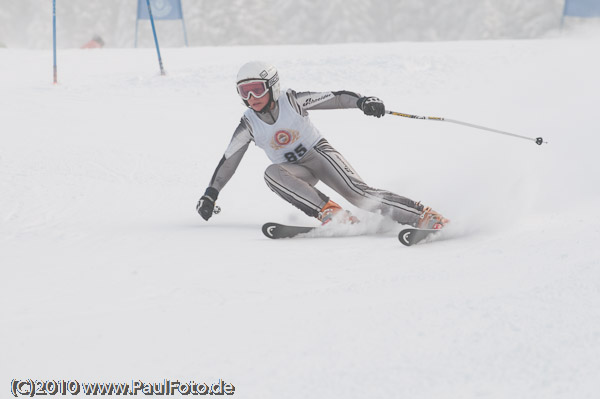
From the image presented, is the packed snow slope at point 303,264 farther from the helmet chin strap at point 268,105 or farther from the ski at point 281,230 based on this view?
the helmet chin strap at point 268,105

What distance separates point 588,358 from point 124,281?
2.04m

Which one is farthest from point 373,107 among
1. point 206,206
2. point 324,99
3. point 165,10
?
point 165,10

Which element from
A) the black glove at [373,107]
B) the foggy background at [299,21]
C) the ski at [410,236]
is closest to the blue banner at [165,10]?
the black glove at [373,107]

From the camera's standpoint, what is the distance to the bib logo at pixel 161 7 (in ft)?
54.5

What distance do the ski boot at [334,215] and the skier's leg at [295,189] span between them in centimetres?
5

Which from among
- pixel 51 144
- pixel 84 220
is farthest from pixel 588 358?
pixel 51 144

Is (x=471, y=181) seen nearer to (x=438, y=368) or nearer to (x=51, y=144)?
(x=438, y=368)

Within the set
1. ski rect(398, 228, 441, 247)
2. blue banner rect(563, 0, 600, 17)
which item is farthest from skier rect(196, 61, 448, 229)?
blue banner rect(563, 0, 600, 17)

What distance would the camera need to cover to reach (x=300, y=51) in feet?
45.4

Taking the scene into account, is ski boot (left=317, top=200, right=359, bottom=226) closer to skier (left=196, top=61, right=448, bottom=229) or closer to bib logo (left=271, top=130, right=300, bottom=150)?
skier (left=196, top=61, right=448, bottom=229)

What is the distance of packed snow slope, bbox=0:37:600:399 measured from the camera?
2096 mm

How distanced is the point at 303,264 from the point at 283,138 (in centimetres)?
155

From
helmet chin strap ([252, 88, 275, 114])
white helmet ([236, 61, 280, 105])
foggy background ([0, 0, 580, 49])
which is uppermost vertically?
white helmet ([236, 61, 280, 105])

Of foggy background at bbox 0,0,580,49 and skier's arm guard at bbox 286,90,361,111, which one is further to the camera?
foggy background at bbox 0,0,580,49
